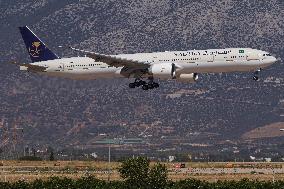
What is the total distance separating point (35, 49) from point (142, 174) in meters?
57.3

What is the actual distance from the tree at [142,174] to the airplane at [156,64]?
27.9 meters

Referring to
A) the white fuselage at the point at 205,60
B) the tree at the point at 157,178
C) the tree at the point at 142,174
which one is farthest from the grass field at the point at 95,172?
the tree at the point at 157,178

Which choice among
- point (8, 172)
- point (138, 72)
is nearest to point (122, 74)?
point (138, 72)

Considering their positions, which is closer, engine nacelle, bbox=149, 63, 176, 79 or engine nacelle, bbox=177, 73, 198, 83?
engine nacelle, bbox=149, 63, 176, 79

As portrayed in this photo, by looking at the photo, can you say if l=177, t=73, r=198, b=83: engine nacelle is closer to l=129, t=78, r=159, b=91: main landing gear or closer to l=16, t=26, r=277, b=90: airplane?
l=16, t=26, r=277, b=90: airplane

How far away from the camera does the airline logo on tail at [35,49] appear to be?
152m

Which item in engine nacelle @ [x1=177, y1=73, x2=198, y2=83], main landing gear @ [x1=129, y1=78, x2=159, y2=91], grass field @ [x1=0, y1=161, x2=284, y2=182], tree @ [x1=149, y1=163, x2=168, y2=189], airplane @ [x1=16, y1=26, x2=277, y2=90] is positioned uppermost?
airplane @ [x1=16, y1=26, x2=277, y2=90]

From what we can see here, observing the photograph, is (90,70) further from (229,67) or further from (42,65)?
(229,67)

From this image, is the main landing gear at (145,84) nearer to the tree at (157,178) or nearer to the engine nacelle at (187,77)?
the engine nacelle at (187,77)

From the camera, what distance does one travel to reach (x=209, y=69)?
132 metres

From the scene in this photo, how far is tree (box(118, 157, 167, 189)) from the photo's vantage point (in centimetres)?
9894

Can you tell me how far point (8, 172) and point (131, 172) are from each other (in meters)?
44.9

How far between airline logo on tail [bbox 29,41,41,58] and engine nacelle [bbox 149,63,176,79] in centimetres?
2479

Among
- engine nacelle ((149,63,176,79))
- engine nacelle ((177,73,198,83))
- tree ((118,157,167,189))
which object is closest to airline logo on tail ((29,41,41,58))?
engine nacelle ((149,63,176,79))
